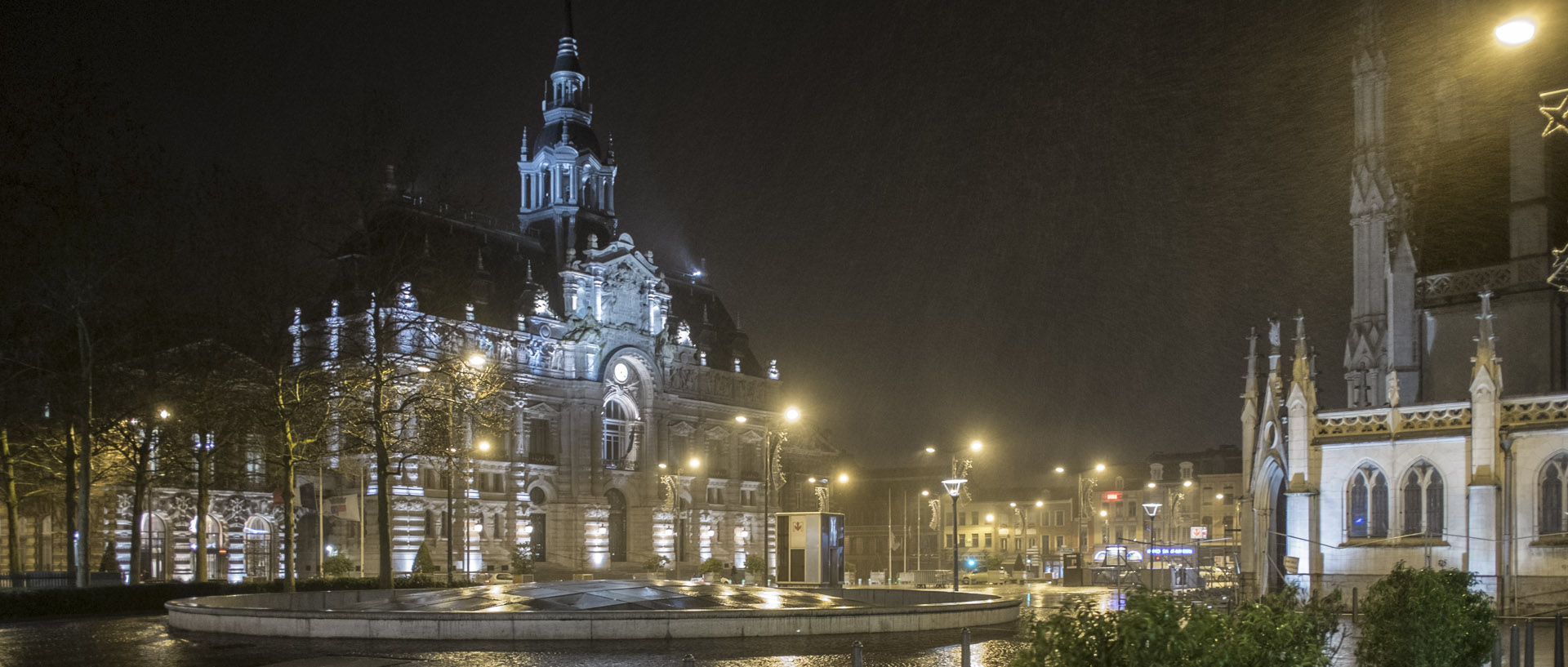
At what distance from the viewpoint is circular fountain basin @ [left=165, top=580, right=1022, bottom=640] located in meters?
22.0

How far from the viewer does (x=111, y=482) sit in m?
54.8

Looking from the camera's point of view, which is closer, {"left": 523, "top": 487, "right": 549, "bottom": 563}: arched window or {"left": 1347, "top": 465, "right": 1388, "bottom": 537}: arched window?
{"left": 1347, "top": 465, "right": 1388, "bottom": 537}: arched window

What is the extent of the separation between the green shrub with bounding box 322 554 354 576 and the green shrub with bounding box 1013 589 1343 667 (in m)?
52.1

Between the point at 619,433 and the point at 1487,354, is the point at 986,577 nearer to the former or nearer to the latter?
the point at 619,433

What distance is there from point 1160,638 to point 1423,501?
27.8m

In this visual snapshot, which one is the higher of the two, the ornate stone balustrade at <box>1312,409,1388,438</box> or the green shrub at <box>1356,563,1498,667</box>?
the ornate stone balustrade at <box>1312,409,1388,438</box>

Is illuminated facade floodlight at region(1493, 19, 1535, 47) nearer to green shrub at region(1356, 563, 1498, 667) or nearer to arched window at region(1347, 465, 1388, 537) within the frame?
green shrub at region(1356, 563, 1498, 667)

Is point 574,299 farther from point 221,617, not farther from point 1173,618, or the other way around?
point 1173,618

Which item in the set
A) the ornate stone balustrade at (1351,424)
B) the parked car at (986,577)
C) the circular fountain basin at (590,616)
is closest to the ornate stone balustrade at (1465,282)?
the ornate stone balustrade at (1351,424)

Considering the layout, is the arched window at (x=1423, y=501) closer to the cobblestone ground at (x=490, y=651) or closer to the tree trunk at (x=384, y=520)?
the cobblestone ground at (x=490, y=651)

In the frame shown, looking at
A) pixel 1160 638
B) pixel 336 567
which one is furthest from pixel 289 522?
pixel 1160 638

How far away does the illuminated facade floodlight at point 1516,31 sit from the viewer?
29.1 ft

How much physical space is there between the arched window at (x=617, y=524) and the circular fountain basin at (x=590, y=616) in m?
54.7

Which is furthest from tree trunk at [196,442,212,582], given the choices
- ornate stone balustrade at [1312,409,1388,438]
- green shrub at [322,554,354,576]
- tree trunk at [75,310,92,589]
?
ornate stone balustrade at [1312,409,1388,438]
